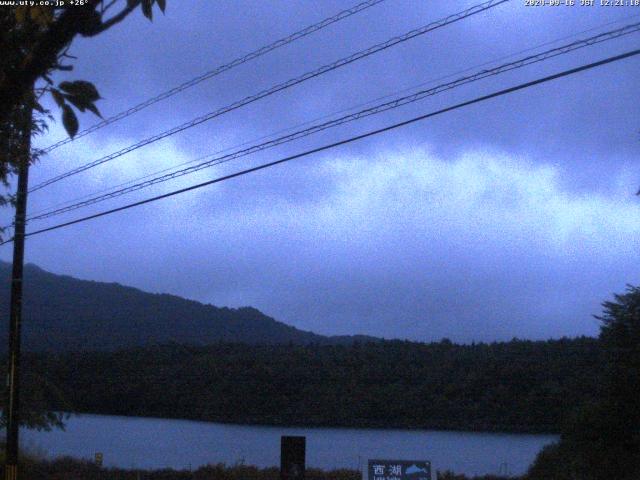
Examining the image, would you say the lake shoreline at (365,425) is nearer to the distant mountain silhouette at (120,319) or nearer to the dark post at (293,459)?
the dark post at (293,459)

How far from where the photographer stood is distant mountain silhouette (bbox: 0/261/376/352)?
5666 centimetres

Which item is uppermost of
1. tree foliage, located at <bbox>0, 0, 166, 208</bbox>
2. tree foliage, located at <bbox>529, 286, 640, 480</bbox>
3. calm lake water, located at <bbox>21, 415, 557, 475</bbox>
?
tree foliage, located at <bbox>0, 0, 166, 208</bbox>

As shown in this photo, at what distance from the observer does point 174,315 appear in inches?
2613

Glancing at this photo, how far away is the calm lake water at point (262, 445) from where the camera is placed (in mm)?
23469

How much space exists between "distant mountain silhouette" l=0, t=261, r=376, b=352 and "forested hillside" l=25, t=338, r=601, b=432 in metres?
14.8

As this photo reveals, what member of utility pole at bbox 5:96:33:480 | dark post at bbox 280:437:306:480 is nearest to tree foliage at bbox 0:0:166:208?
dark post at bbox 280:437:306:480

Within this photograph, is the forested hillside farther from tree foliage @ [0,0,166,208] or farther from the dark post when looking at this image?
tree foliage @ [0,0,166,208]

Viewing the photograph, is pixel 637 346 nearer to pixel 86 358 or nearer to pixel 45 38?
pixel 45 38

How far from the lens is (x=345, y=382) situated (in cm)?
3362

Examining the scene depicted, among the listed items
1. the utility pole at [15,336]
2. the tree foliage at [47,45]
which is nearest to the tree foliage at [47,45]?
the tree foliage at [47,45]

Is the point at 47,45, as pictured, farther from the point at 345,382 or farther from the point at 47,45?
the point at 345,382

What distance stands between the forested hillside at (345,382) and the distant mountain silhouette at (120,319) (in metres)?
14.8

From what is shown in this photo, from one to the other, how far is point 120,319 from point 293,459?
5083 centimetres

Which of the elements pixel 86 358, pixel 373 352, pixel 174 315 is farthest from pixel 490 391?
pixel 174 315
